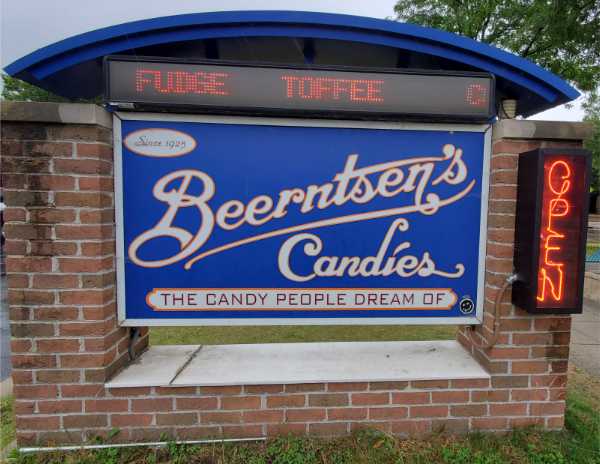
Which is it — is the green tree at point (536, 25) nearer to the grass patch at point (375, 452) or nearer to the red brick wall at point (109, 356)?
the red brick wall at point (109, 356)

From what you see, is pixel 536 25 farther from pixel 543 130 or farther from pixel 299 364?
pixel 299 364

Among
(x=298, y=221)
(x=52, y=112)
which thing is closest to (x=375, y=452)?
(x=298, y=221)

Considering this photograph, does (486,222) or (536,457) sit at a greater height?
(486,222)

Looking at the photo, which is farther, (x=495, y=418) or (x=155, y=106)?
(x=495, y=418)

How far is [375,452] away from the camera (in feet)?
8.18

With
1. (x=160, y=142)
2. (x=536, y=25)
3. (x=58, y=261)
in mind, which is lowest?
(x=58, y=261)

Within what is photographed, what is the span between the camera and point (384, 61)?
2.78 metres

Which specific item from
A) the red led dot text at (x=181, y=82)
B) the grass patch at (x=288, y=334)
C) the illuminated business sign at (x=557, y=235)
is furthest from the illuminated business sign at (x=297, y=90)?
the grass patch at (x=288, y=334)

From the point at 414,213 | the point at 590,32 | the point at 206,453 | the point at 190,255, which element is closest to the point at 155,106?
the point at 190,255

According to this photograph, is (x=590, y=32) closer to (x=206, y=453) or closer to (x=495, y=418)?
(x=495, y=418)

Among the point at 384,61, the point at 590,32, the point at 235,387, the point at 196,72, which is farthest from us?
the point at 590,32

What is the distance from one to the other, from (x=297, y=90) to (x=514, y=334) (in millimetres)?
2489

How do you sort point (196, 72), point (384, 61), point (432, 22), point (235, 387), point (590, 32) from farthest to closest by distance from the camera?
1. point (432, 22)
2. point (590, 32)
3. point (384, 61)
4. point (235, 387)
5. point (196, 72)

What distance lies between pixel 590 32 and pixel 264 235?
9.82 m
